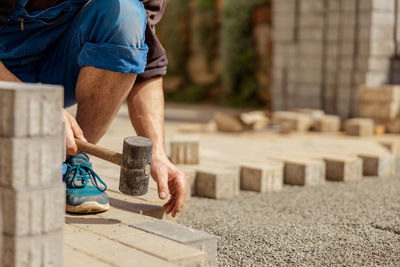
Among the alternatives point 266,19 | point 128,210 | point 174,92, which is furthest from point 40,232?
point 174,92

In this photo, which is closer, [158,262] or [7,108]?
[7,108]

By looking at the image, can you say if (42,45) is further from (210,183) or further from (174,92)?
(174,92)

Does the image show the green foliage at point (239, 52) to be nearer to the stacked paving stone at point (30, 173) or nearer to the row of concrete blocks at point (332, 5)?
the row of concrete blocks at point (332, 5)

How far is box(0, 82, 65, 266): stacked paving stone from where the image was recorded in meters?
1.63

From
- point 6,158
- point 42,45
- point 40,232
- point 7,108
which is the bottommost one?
point 40,232

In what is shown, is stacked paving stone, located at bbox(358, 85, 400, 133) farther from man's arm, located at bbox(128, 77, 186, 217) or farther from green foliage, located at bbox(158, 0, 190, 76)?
green foliage, located at bbox(158, 0, 190, 76)

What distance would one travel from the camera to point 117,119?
9719 mm

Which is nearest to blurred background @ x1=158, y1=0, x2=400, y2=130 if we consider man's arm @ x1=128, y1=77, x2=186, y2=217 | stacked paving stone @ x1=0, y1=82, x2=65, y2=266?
man's arm @ x1=128, y1=77, x2=186, y2=217

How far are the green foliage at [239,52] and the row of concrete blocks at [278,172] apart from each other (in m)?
8.53

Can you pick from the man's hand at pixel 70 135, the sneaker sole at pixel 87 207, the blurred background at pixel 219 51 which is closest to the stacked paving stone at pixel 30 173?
the man's hand at pixel 70 135

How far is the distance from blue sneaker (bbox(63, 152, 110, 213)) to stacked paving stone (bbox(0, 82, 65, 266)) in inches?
29.7

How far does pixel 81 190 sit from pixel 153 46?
857 mm

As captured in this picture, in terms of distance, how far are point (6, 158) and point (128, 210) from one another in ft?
3.54

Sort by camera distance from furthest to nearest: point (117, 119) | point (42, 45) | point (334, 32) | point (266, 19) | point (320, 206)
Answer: point (266, 19) < point (117, 119) < point (334, 32) < point (320, 206) < point (42, 45)
